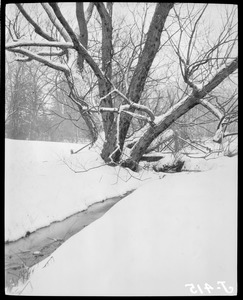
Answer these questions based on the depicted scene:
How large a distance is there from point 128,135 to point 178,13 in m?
1.87

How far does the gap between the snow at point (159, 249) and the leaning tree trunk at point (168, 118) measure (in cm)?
108

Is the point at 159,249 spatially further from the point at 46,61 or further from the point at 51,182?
the point at 46,61

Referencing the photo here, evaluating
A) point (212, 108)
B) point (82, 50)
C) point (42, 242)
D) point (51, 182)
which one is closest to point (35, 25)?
point (82, 50)

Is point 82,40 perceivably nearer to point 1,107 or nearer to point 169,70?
point 169,70

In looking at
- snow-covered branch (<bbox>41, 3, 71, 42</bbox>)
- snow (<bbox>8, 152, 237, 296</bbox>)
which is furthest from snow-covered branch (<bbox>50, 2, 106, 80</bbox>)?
snow (<bbox>8, 152, 237, 296</bbox>)

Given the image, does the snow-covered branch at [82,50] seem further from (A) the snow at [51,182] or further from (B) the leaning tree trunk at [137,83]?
(A) the snow at [51,182]

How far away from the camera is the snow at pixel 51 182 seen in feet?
9.37

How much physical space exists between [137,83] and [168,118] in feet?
2.29

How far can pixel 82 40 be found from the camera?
170 inches

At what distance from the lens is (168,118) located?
399cm

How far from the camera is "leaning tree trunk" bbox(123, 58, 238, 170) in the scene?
3510 mm

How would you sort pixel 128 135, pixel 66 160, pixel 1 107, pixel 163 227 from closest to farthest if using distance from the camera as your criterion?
pixel 163 227
pixel 1 107
pixel 66 160
pixel 128 135

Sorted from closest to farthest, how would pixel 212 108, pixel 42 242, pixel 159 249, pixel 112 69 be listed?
1. pixel 159 249
2. pixel 42 242
3. pixel 212 108
4. pixel 112 69
